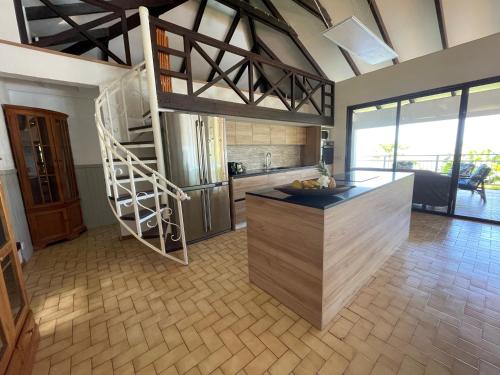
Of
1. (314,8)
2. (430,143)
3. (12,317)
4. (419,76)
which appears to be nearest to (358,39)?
(314,8)

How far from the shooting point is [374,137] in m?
4.73

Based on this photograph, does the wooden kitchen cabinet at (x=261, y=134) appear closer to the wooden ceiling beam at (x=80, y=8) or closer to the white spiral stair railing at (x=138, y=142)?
the white spiral stair railing at (x=138, y=142)

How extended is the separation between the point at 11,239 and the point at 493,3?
608 centimetres

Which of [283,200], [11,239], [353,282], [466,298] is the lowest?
[466,298]

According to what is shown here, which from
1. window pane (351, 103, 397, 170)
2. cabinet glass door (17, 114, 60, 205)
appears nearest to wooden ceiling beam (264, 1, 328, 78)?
window pane (351, 103, 397, 170)

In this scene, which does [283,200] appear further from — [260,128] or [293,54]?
[293,54]

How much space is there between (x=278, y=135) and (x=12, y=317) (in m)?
4.46

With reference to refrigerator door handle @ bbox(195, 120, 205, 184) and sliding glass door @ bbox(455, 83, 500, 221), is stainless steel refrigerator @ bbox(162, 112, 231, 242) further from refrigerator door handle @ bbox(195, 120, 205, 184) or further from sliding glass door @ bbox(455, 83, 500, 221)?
sliding glass door @ bbox(455, 83, 500, 221)

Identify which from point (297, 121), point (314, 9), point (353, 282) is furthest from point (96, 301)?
point (314, 9)

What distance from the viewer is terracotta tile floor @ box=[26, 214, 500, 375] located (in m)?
1.28

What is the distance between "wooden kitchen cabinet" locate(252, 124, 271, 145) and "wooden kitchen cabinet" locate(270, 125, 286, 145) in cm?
13

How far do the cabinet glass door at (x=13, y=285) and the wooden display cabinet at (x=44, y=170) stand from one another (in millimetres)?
2156

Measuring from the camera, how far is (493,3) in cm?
286

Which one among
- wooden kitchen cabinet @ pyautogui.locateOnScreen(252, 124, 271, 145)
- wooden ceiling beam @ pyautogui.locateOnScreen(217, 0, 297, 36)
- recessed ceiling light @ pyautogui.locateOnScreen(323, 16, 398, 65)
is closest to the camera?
recessed ceiling light @ pyautogui.locateOnScreen(323, 16, 398, 65)
